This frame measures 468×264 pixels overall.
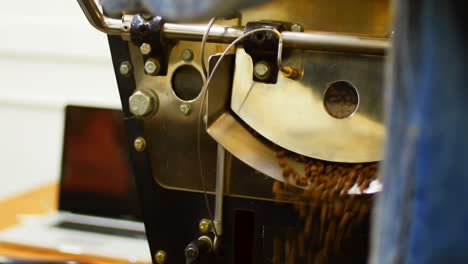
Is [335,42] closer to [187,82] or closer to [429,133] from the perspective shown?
[187,82]

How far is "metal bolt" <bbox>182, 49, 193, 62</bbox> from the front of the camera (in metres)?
0.79

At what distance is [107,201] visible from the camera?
1.55 m

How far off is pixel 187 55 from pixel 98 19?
108 millimetres

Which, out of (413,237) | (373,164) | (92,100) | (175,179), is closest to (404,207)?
(413,237)

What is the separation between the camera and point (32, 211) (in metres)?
1.54

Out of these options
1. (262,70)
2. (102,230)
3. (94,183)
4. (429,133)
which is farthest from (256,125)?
(94,183)

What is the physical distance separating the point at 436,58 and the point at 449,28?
0.05 ft

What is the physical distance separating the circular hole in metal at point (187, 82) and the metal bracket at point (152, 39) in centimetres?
2

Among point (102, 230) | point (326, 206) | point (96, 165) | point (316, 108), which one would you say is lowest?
point (102, 230)

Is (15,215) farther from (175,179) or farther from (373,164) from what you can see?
(373,164)

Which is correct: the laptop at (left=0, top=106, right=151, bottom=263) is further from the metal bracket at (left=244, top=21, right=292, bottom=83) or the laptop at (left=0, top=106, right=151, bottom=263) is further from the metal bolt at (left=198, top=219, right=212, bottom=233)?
the metal bracket at (left=244, top=21, right=292, bottom=83)

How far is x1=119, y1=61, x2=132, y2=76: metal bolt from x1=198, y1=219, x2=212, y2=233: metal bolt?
0.64ft

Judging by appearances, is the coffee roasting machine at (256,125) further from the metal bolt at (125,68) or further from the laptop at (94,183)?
the laptop at (94,183)

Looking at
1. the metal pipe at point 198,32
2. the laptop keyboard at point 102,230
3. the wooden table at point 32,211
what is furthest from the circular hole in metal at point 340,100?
the laptop keyboard at point 102,230
